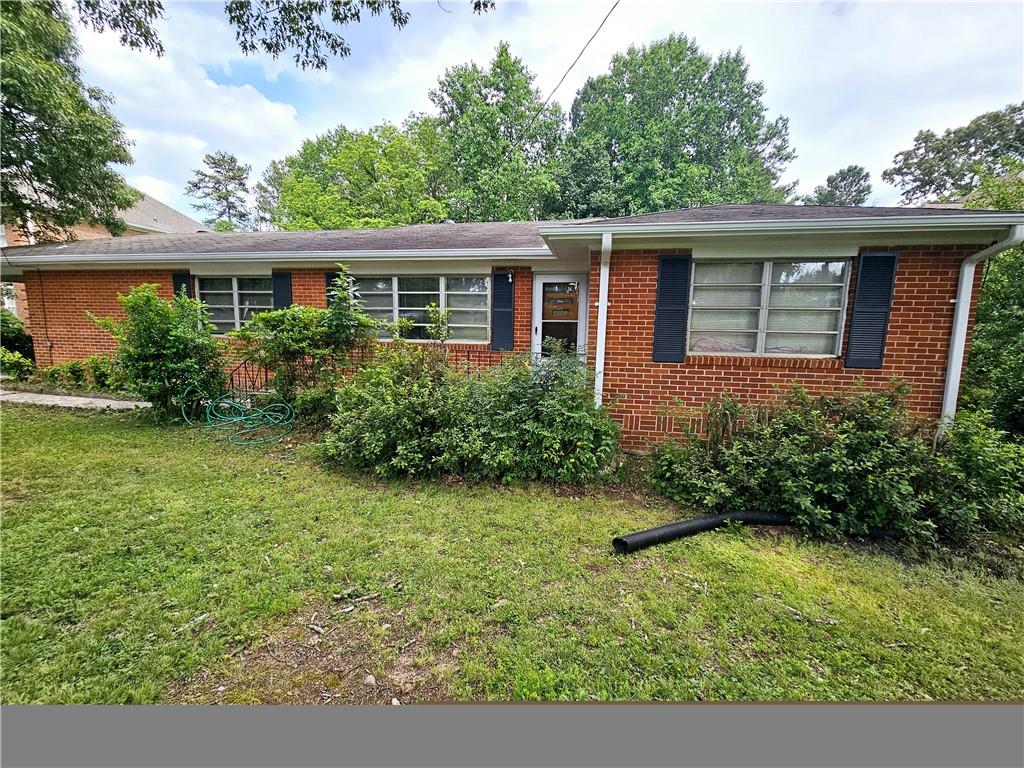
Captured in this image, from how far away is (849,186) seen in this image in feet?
116

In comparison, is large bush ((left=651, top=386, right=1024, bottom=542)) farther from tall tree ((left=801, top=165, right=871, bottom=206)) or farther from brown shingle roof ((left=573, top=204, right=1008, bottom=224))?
tall tree ((left=801, top=165, right=871, bottom=206))

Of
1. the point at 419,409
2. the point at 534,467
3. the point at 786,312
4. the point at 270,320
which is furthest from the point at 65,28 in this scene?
the point at 786,312

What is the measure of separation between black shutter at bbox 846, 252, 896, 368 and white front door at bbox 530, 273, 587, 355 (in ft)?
11.9

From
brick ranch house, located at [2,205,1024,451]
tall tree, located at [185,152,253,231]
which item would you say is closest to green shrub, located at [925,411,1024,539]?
brick ranch house, located at [2,205,1024,451]

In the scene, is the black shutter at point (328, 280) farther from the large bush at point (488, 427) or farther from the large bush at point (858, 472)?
the large bush at point (858, 472)

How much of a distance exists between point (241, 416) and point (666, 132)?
22714mm

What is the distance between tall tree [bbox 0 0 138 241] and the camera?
4484 mm

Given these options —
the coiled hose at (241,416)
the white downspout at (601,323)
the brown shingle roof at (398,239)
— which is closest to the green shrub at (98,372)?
the brown shingle roof at (398,239)

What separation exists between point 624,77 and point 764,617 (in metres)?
28.0

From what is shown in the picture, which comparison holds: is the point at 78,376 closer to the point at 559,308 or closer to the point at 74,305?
the point at 74,305

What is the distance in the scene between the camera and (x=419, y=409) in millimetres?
4457

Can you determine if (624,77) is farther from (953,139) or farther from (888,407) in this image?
(888,407)

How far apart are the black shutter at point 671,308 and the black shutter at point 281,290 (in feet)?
21.6

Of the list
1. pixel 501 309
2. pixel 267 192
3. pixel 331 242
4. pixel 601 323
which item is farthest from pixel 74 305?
pixel 267 192
